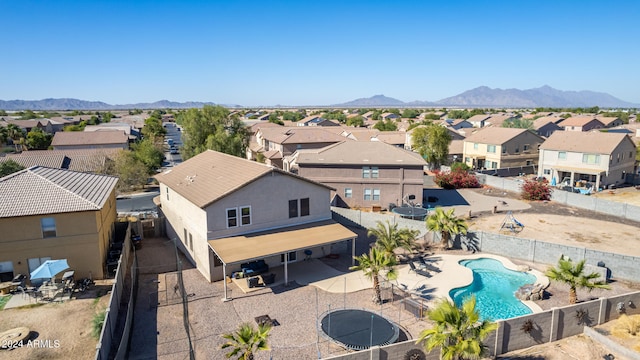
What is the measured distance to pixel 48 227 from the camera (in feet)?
78.9

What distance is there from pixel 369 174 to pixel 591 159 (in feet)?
97.7

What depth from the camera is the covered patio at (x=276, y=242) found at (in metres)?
23.1

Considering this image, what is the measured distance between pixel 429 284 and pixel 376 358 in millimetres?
10258

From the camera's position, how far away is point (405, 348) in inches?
640

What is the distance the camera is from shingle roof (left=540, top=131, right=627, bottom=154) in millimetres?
50125

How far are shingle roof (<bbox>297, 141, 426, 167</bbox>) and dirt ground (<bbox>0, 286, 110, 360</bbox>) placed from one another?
23.7 meters

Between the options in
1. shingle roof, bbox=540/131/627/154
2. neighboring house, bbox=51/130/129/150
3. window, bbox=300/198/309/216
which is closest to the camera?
window, bbox=300/198/309/216

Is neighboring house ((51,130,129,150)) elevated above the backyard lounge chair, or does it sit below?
above

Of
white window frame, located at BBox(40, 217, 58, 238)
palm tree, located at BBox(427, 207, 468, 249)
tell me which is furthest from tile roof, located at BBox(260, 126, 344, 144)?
white window frame, located at BBox(40, 217, 58, 238)

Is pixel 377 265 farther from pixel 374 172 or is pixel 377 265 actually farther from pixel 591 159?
pixel 591 159

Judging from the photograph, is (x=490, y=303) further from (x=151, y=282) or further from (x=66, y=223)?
(x=66, y=223)

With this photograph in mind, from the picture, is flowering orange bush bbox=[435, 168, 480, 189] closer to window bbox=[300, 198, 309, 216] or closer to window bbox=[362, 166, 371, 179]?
window bbox=[362, 166, 371, 179]

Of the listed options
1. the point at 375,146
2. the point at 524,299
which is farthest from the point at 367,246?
the point at 375,146

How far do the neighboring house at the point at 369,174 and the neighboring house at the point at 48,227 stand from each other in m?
21.0
